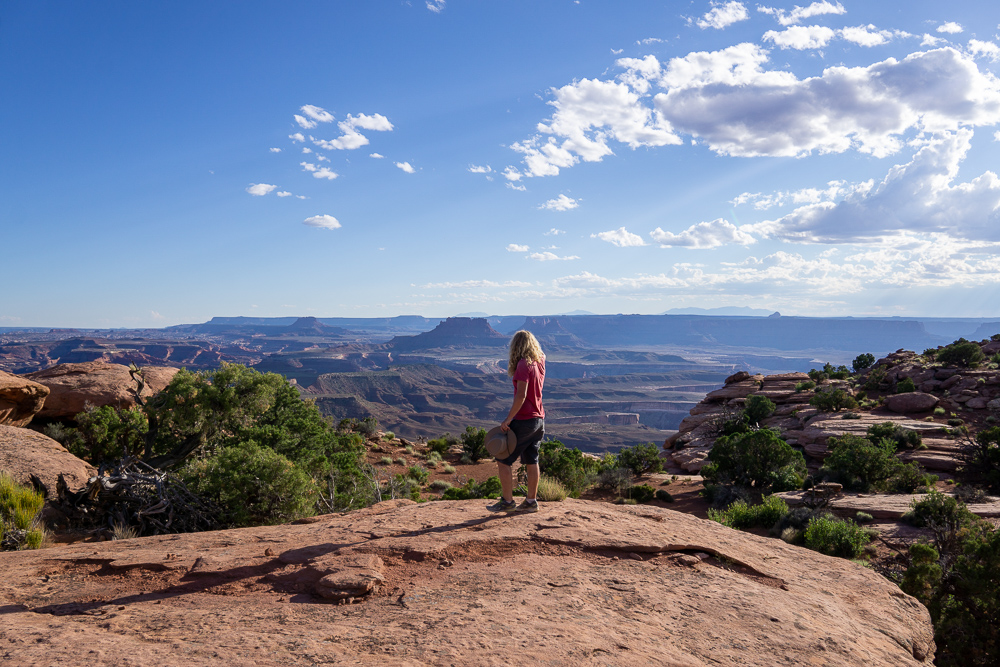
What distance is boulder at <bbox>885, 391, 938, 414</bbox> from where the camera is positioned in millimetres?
21672

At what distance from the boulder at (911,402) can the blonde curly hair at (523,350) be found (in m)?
23.8

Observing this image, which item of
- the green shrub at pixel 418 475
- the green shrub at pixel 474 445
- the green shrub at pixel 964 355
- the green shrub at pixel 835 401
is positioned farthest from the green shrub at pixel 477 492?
the green shrub at pixel 964 355

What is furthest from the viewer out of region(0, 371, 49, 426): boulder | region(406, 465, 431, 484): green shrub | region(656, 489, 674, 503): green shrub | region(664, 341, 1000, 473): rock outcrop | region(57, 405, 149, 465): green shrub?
region(406, 465, 431, 484): green shrub

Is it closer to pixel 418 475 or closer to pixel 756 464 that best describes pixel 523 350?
pixel 756 464

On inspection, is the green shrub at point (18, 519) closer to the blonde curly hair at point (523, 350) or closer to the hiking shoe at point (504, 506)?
the hiking shoe at point (504, 506)

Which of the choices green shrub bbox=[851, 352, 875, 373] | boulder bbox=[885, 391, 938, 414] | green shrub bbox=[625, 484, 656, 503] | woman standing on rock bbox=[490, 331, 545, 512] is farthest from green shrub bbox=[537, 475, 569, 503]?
green shrub bbox=[851, 352, 875, 373]

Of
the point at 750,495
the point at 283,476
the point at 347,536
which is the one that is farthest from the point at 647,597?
the point at 750,495

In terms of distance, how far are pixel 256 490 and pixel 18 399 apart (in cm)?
1057

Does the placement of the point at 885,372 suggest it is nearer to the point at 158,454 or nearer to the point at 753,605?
the point at 753,605

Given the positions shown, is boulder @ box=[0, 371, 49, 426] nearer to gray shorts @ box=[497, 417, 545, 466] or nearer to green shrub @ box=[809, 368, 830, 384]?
gray shorts @ box=[497, 417, 545, 466]

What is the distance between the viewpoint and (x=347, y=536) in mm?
5457

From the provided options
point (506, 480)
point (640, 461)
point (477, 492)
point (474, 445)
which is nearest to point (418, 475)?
point (477, 492)

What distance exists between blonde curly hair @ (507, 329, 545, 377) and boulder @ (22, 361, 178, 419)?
15634 millimetres

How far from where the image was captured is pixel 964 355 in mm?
26391
